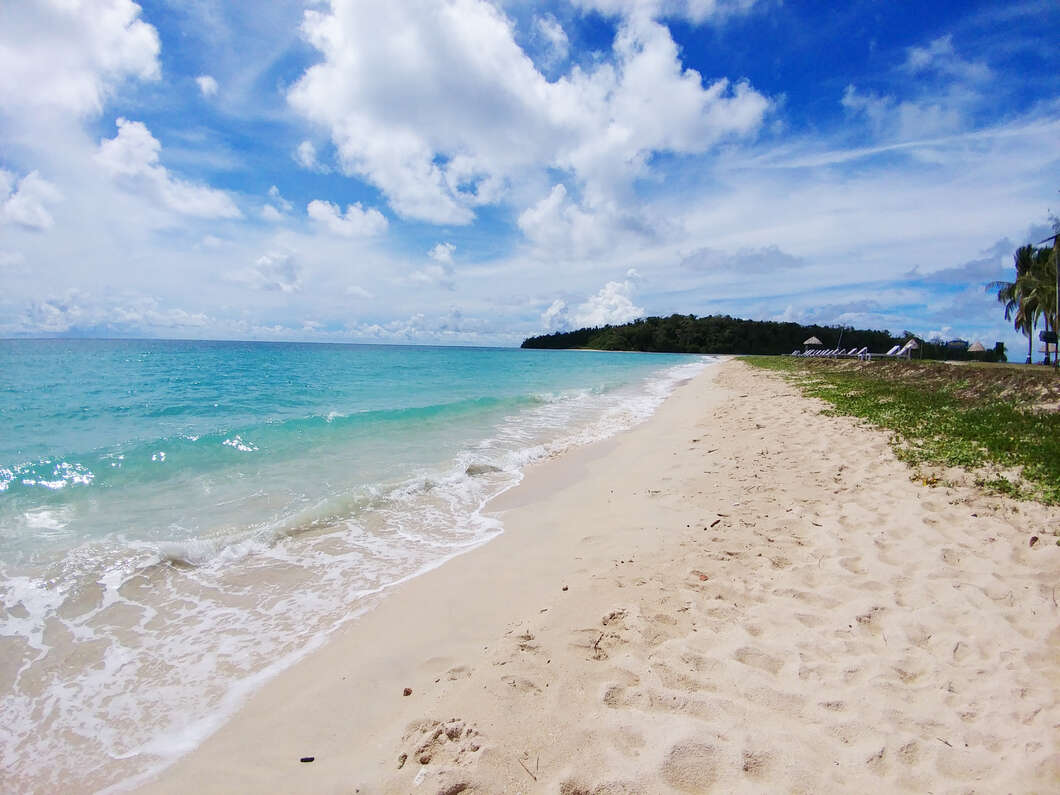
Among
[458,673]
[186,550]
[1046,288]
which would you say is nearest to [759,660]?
[458,673]

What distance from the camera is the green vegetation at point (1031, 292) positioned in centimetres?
3453

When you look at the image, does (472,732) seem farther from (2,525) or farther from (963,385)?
(963,385)

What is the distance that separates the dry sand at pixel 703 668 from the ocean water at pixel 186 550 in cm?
59

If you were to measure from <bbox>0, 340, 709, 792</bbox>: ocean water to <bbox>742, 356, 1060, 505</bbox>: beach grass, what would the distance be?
667 centimetres

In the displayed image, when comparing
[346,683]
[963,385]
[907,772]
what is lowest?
[346,683]

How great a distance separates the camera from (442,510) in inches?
295

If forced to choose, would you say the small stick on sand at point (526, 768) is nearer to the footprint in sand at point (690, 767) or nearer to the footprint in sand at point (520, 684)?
the footprint in sand at point (520, 684)

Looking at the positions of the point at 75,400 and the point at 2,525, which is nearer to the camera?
the point at 2,525

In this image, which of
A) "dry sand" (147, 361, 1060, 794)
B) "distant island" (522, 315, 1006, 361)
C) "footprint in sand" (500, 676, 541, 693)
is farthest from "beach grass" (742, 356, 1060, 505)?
"distant island" (522, 315, 1006, 361)

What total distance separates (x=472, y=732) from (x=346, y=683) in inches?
55.2

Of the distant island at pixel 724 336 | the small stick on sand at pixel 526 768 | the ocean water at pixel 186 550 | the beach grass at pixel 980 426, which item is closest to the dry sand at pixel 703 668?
the small stick on sand at pixel 526 768

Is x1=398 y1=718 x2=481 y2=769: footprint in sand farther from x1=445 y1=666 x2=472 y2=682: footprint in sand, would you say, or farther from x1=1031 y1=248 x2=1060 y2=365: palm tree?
x1=1031 y1=248 x2=1060 y2=365: palm tree

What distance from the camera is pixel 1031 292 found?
36500 millimetres

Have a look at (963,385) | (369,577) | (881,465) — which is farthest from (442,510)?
(963,385)
